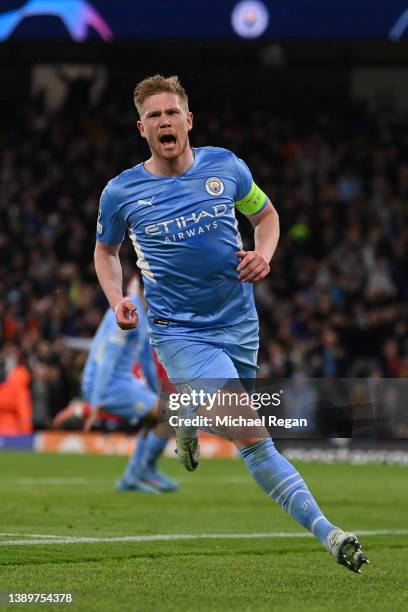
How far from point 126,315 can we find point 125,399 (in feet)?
24.0

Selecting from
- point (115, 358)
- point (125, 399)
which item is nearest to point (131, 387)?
point (125, 399)

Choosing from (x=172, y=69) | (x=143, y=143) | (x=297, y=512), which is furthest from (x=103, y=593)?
(x=172, y=69)

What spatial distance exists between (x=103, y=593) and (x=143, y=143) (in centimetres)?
2313

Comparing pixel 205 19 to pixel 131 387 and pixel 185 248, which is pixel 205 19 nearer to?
pixel 131 387

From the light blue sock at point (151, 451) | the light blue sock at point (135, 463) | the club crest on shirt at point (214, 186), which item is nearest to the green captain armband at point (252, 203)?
the club crest on shirt at point (214, 186)

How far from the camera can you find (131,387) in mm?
13992

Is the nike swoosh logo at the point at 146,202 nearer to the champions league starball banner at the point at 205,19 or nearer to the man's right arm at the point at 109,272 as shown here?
the man's right arm at the point at 109,272

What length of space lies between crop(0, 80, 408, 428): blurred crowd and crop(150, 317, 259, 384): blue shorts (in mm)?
14152

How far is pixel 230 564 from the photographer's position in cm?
743

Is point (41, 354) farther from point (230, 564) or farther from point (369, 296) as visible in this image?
point (230, 564)

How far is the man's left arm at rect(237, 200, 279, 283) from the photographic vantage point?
22.3 ft

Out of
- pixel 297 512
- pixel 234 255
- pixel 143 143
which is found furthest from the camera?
pixel 143 143

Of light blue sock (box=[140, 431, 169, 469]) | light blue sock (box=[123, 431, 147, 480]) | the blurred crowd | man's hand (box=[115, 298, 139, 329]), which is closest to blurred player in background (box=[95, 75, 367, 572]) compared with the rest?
man's hand (box=[115, 298, 139, 329])

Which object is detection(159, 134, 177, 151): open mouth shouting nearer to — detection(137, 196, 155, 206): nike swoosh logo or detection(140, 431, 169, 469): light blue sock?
detection(137, 196, 155, 206): nike swoosh logo
